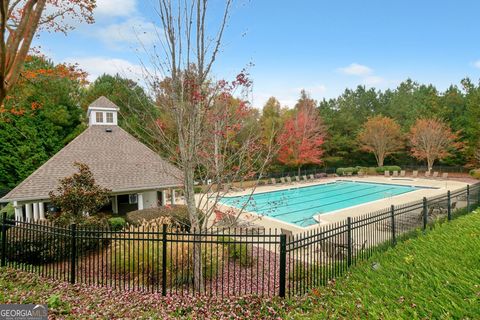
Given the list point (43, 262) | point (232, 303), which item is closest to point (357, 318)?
point (232, 303)

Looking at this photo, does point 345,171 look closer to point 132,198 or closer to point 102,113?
point 132,198

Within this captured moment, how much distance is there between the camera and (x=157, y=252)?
6.28 metres

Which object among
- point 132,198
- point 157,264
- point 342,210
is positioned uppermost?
point 132,198

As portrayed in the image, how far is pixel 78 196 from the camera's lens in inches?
346

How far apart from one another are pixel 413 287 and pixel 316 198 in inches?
685

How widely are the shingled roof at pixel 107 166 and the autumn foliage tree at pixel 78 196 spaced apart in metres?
2.10

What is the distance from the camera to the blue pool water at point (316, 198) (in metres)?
17.2

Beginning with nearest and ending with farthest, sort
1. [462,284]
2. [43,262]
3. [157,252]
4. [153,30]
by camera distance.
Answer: [462,284] → [153,30] → [157,252] → [43,262]

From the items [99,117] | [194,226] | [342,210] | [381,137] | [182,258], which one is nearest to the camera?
[194,226]

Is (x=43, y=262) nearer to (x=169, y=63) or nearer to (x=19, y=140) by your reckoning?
(x=169, y=63)

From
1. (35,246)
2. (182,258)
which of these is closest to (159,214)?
(35,246)

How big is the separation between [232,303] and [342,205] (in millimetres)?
15634

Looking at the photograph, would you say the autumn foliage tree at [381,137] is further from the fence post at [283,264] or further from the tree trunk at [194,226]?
the tree trunk at [194,226]

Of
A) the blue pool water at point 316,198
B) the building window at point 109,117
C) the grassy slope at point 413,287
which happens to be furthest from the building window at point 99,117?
the grassy slope at point 413,287
